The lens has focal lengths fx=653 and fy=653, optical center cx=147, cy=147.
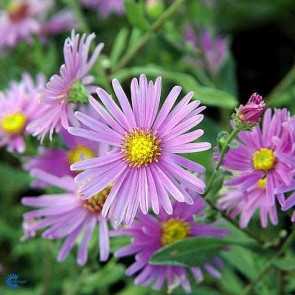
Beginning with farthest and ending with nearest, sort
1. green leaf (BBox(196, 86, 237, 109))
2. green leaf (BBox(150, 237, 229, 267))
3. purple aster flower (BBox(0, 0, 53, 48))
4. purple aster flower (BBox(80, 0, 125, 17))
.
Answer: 1. purple aster flower (BBox(80, 0, 125, 17))
2. purple aster flower (BBox(0, 0, 53, 48))
3. green leaf (BBox(196, 86, 237, 109))
4. green leaf (BBox(150, 237, 229, 267))

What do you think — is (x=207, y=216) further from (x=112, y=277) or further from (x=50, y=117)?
(x=112, y=277)

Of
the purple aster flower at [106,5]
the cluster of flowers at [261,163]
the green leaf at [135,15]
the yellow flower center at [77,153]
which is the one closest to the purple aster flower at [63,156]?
the yellow flower center at [77,153]

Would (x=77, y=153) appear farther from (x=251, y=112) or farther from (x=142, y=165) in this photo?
(x=251, y=112)

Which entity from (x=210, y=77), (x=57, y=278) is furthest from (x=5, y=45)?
(x=57, y=278)

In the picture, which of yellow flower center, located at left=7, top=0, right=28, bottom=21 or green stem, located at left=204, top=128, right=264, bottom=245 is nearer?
green stem, located at left=204, top=128, right=264, bottom=245

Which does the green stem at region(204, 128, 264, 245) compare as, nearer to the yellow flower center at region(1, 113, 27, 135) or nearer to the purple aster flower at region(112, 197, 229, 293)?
the purple aster flower at region(112, 197, 229, 293)

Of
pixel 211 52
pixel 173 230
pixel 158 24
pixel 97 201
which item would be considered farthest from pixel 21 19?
pixel 173 230

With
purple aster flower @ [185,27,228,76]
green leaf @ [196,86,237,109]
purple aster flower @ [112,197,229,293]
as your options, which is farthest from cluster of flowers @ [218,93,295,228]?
purple aster flower @ [185,27,228,76]
